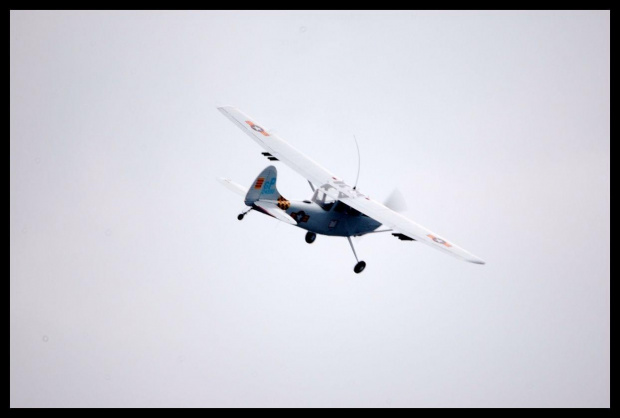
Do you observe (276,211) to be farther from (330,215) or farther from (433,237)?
(433,237)

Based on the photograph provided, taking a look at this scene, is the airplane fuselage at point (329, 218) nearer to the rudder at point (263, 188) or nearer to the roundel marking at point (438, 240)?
the rudder at point (263, 188)

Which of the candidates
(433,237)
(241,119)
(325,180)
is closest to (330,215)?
(325,180)

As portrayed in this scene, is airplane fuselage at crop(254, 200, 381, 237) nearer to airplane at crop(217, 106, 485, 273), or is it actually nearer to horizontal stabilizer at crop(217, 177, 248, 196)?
airplane at crop(217, 106, 485, 273)

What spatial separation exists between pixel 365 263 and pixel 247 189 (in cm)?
543

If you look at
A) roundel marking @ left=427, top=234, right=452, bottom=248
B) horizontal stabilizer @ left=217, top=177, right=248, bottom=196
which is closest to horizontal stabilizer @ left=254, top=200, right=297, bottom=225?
horizontal stabilizer @ left=217, top=177, right=248, bottom=196

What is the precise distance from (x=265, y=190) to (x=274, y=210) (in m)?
0.84

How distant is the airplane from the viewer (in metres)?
33.4

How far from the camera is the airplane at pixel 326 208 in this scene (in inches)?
1315

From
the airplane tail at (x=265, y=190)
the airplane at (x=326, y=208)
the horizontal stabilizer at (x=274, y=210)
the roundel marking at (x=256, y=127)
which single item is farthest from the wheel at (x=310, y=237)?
the roundel marking at (x=256, y=127)

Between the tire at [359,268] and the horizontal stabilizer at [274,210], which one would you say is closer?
the horizontal stabilizer at [274,210]

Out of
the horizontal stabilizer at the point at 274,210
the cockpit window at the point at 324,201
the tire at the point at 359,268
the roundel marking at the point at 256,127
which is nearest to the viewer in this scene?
the horizontal stabilizer at the point at 274,210

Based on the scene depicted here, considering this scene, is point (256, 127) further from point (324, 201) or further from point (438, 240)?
point (438, 240)

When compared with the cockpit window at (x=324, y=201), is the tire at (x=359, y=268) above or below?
below

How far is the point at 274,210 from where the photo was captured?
3362 centimetres
